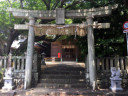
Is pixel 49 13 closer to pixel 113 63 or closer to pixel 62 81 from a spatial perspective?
pixel 62 81

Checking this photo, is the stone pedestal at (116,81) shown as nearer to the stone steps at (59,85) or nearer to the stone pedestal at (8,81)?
the stone steps at (59,85)

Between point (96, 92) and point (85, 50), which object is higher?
point (85, 50)

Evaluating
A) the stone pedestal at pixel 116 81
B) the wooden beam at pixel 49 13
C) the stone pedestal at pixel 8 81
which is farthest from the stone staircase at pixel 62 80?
the wooden beam at pixel 49 13

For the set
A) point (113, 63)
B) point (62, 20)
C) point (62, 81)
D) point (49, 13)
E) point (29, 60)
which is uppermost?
point (49, 13)

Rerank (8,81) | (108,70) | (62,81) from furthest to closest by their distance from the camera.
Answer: (62,81)
(108,70)
(8,81)

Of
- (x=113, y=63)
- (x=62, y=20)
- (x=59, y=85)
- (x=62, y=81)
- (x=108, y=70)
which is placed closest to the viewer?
(x=62, y=20)

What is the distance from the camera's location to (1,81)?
630 centimetres

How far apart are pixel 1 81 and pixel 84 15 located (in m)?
6.49

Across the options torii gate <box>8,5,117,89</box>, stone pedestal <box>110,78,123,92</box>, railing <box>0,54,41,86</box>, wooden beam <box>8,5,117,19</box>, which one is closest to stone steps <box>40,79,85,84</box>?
railing <box>0,54,41,86</box>

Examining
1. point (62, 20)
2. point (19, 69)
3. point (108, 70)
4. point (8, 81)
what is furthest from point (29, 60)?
point (108, 70)

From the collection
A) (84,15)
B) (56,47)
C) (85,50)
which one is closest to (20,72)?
(85,50)

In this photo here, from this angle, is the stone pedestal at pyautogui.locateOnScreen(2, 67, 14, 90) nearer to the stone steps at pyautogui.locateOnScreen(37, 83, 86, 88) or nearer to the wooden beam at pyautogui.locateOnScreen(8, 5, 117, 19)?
the stone steps at pyautogui.locateOnScreen(37, 83, 86, 88)

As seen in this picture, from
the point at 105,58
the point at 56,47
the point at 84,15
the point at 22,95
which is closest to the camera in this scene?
the point at 22,95

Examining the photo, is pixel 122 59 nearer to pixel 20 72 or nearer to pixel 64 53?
pixel 20 72
